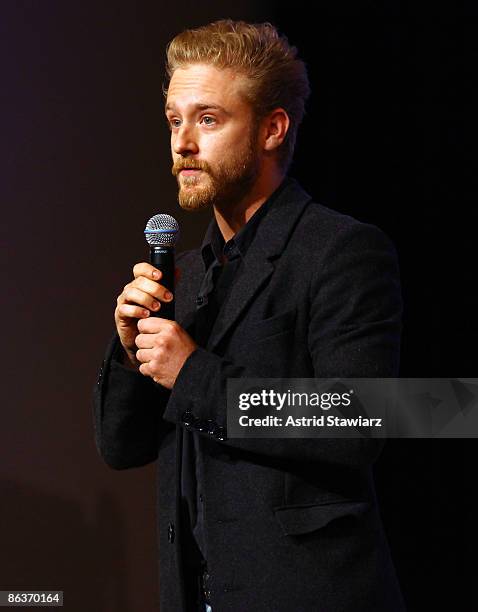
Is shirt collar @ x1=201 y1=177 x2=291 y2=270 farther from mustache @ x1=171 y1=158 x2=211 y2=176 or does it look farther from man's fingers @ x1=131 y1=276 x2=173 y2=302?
man's fingers @ x1=131 y1=276 x2=173 y2=302

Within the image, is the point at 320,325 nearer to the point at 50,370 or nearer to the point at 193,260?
the point at 193,260

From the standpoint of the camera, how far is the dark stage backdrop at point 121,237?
251 centimetres

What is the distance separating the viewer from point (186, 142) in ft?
5.20

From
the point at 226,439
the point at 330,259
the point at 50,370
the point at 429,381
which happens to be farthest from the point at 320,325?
the point at 50,370

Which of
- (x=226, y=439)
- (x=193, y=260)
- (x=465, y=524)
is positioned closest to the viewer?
(x=226, y=439)

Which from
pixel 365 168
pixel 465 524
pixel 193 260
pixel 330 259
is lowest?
pixel 465 524

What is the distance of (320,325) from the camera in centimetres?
144

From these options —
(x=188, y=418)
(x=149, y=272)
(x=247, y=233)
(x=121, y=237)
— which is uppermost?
(x=121, y=237)

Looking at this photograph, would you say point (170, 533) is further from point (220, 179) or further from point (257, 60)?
point (257, 60)

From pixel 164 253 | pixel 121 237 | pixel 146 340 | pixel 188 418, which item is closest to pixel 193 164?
pixel 164 253

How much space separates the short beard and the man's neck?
4cm

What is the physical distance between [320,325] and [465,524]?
4.50 feet

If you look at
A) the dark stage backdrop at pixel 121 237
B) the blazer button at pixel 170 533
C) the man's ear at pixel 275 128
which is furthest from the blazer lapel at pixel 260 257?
the dark stage backdrop at pixel 121 237

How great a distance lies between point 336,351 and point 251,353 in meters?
0.15
